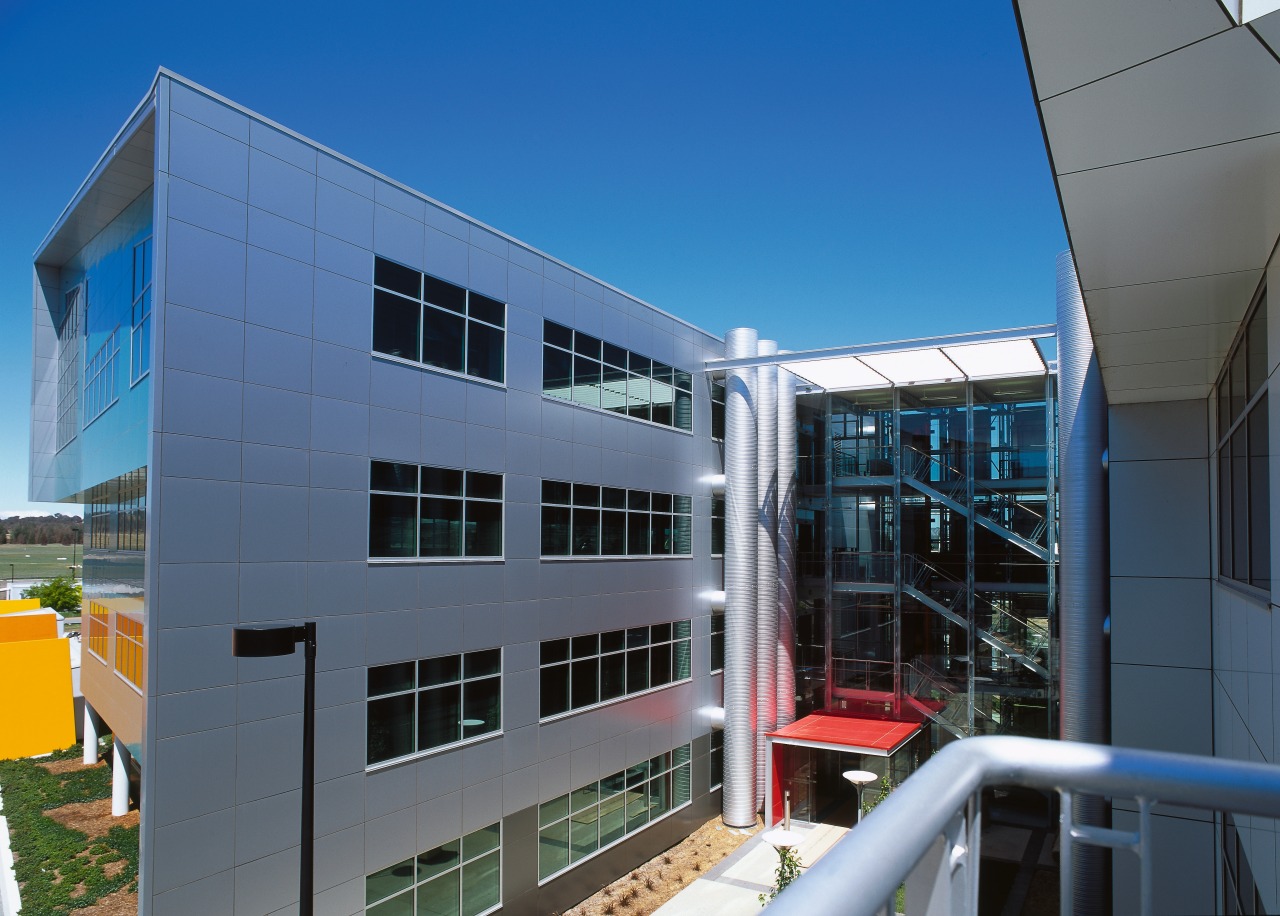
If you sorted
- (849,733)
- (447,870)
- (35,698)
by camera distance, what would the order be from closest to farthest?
1. (447,870)
2. (849,733)
3. (35,698)

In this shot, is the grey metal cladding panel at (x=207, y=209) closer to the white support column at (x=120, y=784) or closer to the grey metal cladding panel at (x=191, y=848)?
the grey metal cladding panel at (x=191, y=848)

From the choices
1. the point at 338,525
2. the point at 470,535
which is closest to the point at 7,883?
the point at 338,525

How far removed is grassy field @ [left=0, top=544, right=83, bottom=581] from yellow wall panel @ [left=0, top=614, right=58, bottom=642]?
49032mm

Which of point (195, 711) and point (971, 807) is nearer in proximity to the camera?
point (971, 807)

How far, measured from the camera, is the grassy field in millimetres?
76950

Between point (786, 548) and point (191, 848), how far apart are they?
1528cm

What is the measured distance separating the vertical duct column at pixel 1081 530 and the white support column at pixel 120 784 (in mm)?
19528

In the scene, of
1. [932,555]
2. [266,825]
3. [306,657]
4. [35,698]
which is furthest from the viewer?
[35,698]

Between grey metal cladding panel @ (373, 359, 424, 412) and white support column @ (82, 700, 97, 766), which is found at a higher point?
grey metal cladding panel @ (373, 359, 424, 412)

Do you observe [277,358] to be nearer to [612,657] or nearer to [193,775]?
[193,775]

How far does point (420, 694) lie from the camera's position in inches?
569

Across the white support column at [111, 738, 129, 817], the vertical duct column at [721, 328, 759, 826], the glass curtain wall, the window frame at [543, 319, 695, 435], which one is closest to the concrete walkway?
the vertical duct column at [721, 328, 759, 826]

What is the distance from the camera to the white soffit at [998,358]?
1827 cm

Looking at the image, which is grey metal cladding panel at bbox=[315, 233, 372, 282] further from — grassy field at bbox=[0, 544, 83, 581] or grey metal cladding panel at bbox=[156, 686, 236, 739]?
grassy field at bbox=[0, 544, 83, 581]
